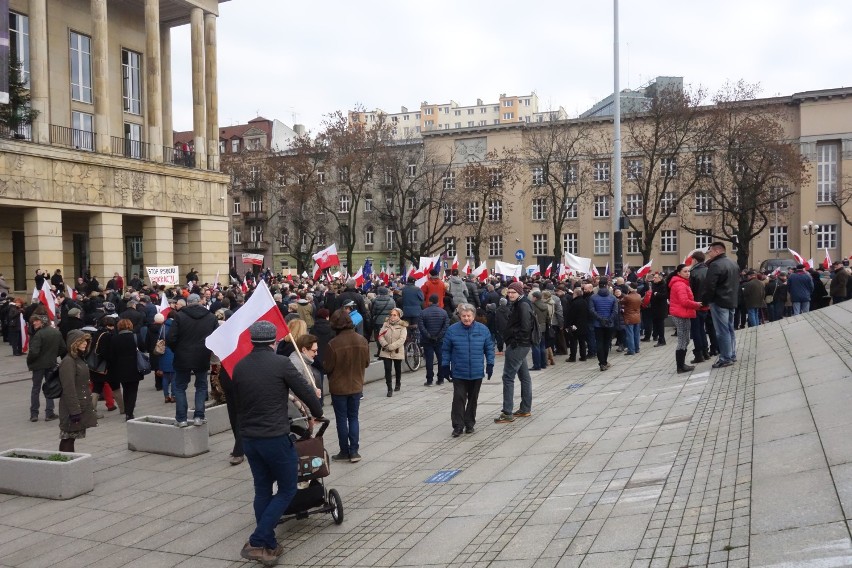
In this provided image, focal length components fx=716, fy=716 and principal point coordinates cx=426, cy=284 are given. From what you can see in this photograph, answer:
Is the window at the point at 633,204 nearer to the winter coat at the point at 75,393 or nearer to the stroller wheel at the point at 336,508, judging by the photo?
the winter coat at the point at 75,393

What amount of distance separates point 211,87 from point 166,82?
8.62 feet

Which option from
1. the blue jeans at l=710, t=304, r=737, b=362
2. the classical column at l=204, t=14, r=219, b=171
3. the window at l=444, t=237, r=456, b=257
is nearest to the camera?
the blue jeans at l=710, t=304, r=737, b=362

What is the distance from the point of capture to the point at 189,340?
409 inches

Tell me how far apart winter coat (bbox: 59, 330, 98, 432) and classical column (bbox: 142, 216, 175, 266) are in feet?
96.4

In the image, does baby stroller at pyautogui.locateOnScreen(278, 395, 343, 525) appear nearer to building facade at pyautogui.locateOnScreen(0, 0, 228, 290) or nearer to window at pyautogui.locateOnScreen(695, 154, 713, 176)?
building facade at pyautogui.locateOnScreen(0, 0, 228, 290)

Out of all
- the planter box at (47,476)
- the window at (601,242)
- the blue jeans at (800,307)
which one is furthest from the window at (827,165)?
the planter box at (47,476)

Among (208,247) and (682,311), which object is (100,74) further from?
(682,311)

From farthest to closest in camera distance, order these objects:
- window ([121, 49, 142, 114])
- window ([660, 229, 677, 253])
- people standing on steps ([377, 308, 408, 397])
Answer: window ([660, 229, 677, 253]) < window ([121, 49, 142, 114]) < people standing on steps ([377, 308, 408, 397])

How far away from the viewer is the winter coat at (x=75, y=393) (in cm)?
920

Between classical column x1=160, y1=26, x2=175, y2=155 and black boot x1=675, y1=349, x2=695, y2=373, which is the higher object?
classical column x1=160, y1=26, x2=175, y2=155

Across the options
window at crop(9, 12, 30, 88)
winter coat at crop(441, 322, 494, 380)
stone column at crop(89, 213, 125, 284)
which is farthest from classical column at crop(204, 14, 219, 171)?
winter coat at crop(441, 322, 494, 380)

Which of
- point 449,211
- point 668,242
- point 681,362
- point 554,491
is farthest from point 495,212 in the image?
point 554,491

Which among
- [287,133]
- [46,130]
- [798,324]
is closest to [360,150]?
[46,130]

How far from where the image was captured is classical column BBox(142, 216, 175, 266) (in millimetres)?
37250
